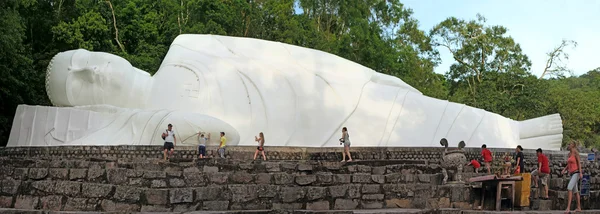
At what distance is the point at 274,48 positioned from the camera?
55.8ft

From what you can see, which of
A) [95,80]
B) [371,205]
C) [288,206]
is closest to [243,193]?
[288,206]

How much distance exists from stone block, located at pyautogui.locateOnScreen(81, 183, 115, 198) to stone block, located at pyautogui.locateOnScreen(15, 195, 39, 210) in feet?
2.01

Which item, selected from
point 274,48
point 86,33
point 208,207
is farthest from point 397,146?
point 86,33

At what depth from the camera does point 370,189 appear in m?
7.98

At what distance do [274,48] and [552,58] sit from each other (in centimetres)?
2267

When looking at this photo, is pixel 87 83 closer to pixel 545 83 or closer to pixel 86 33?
pixel 86 33

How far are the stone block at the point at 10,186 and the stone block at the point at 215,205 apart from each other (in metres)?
2.09

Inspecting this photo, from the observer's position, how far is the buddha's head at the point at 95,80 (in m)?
16.5

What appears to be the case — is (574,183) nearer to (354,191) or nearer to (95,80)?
(354,191)

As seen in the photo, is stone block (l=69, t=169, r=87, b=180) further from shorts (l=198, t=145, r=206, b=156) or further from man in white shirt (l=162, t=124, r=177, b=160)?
shorts (l=198, t=145, r=206, b=156)

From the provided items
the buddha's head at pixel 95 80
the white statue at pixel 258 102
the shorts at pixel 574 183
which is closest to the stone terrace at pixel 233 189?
the shorts at pixel 574 183

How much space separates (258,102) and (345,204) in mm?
8368

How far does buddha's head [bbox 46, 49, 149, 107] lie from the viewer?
16547 mm

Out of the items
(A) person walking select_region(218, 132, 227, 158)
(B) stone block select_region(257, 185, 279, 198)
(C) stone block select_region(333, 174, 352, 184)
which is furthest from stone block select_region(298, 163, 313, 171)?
(A) person walking select_region(218, 132, 227, 158)
